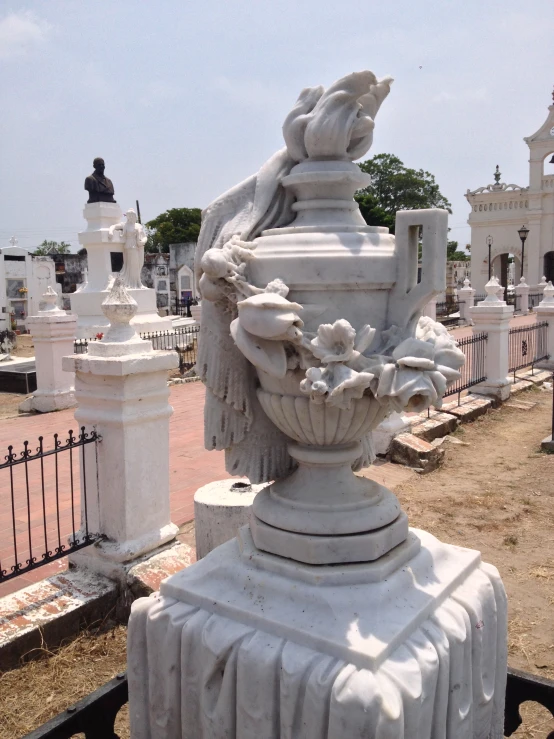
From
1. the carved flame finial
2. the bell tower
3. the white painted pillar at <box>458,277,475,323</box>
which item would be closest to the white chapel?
the bell tower

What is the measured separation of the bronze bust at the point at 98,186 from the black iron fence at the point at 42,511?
10.5 meters

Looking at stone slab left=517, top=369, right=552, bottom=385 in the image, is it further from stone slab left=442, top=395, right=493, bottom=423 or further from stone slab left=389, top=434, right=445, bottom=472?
stone slab left=389, top=434, right=445, bottom=472

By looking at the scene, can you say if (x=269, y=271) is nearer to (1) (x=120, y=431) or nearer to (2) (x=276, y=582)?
(2) (x=276, y=582)

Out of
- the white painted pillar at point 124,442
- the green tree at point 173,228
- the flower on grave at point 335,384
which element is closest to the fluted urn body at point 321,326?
the flower on grave at point 335,384

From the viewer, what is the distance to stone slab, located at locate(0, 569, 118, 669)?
301 cm

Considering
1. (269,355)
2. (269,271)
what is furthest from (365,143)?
(269,355)

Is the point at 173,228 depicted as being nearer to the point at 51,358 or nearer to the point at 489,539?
the point at 51,358

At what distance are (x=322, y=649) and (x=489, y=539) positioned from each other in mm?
3318

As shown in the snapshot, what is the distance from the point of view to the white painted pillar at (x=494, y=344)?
9.09 m

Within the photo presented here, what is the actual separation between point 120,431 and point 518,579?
278 cm

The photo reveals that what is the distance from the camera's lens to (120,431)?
11.4 feet

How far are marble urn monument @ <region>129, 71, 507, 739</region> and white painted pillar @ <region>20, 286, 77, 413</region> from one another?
7709 millimetres

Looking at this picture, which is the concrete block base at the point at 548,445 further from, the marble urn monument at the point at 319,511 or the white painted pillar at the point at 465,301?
the white painted pillar at the point at 465,301

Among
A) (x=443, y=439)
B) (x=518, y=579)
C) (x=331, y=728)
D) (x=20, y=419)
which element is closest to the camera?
(x=331, y=728)
